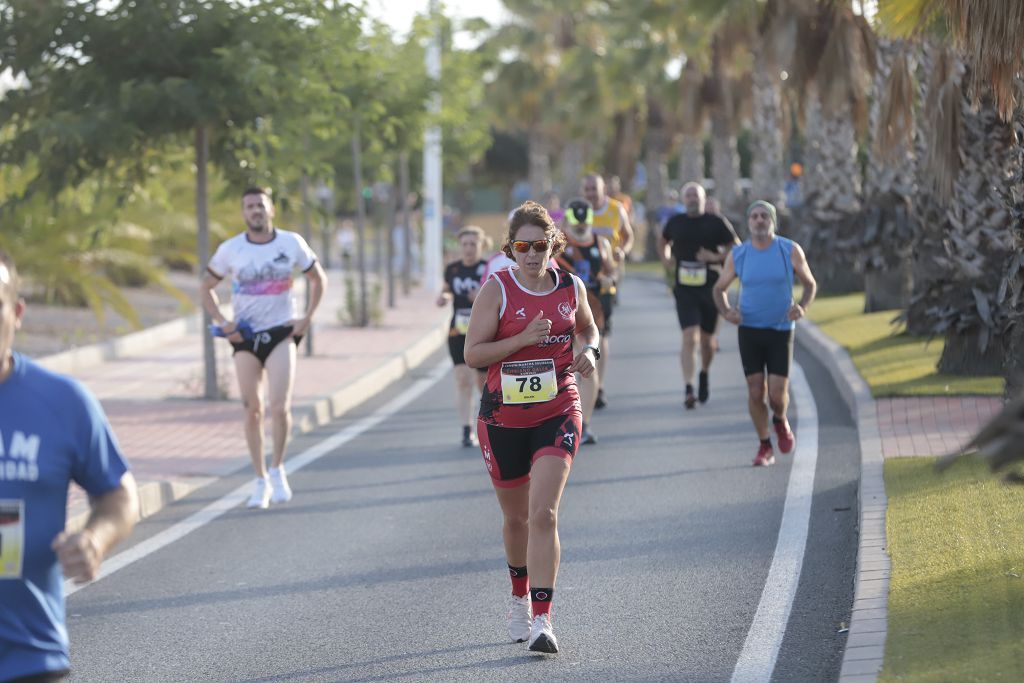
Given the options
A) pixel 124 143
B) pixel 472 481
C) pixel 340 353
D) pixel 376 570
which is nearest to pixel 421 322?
pixel 340 353

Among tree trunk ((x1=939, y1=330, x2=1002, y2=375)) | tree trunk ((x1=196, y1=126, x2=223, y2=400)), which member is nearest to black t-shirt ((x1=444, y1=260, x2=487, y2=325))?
tree trunk ((x1=196, y1=126, x2=223, y2=400))

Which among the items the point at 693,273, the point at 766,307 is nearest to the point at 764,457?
the point at 766,307

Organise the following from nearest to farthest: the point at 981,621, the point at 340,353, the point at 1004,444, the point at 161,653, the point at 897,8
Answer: the point at 1004,444 → the point at 981,621 → the point at 161,653 → the point at 897,8 → the point at 340,353

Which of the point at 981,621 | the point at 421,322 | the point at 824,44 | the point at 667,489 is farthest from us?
the point at 824,44

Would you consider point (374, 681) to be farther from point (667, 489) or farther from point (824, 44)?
point (824, 44)

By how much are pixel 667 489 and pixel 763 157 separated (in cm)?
2875

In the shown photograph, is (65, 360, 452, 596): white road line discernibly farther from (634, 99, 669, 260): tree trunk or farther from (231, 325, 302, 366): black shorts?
(634, 99, 669, 260): tree trunk

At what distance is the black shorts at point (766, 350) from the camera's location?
1109 centimetres

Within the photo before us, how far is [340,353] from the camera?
2150cm

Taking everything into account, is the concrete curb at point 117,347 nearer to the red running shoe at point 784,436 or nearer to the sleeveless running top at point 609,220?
the sleeveless running top at point 609,220

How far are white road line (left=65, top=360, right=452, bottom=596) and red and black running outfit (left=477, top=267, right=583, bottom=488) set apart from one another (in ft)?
8.54

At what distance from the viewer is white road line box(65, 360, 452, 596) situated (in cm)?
897

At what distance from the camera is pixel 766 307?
11055mm

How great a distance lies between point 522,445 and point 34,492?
3209 mm
